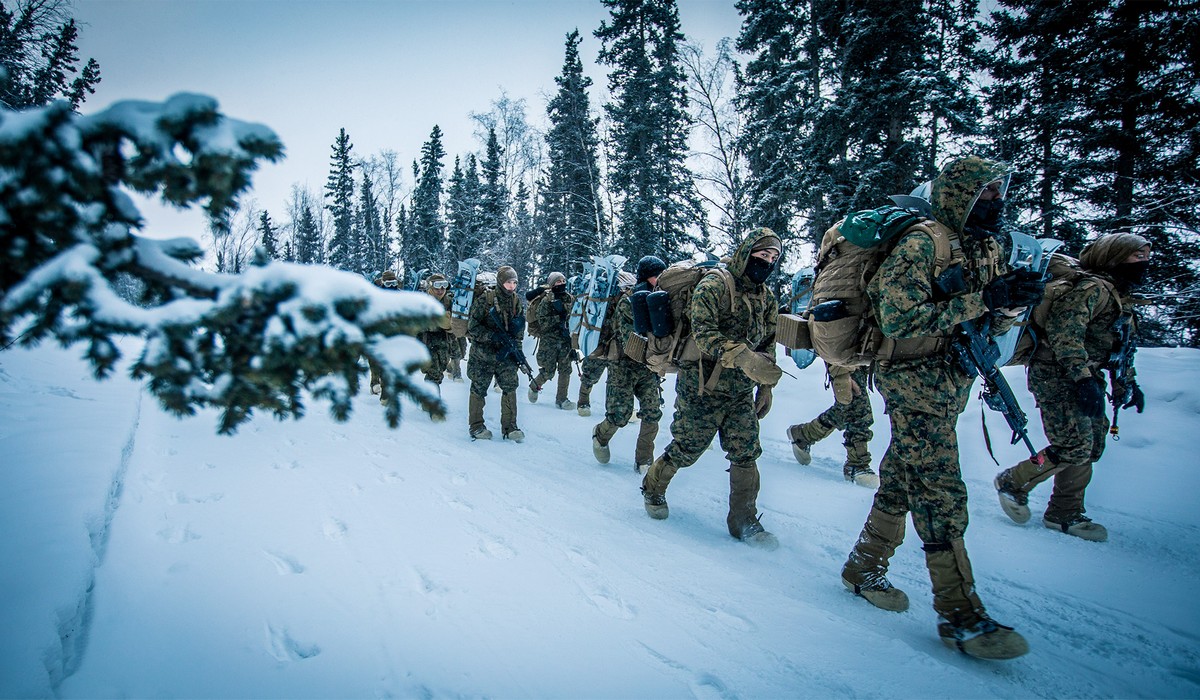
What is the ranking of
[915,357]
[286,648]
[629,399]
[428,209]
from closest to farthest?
1. [286,648]
2. [915,357]
3. [629,399]
4. [428,209]

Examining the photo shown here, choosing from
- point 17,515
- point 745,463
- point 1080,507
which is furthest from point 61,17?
point 1080,507

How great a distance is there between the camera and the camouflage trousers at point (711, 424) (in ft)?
10.9

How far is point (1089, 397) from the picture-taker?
3.33 metres

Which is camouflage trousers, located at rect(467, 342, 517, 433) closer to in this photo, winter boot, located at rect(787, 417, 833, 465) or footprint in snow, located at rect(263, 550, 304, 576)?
winter boot, located at rect(787, 417, 833, 465)

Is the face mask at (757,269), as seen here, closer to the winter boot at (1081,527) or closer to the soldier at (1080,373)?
the soldier at (1080,373)

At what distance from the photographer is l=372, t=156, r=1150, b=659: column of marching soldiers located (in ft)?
7.67

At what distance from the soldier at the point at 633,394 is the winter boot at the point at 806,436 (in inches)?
61.2

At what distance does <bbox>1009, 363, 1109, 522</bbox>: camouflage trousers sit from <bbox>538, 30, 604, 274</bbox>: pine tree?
1460 centimetres

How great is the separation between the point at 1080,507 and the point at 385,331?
4.98 m

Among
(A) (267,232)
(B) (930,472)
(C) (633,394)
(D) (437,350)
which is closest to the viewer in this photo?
(B) (930,472)

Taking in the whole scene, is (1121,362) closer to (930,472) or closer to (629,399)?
(930,472)

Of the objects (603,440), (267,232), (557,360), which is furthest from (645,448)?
(267,232)

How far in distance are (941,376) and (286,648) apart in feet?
10.7

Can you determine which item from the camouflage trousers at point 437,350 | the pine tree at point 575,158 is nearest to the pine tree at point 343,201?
the pine tree at point 575,158
